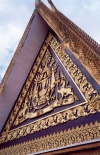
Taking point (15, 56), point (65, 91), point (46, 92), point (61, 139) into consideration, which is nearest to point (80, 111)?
point (61, 139)

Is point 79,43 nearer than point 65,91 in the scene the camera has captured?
Yes

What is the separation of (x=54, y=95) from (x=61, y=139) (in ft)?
2.21

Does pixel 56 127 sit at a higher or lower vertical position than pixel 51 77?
lower

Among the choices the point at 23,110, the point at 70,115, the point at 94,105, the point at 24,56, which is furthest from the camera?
the point at 24,56

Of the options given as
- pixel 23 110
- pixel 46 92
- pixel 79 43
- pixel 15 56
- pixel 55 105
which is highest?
pixel 15 56

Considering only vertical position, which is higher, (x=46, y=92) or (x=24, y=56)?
(x=24, y=56)

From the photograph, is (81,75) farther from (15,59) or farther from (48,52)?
(15,59)

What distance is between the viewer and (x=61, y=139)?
245cm

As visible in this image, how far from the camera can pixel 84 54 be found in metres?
2.35

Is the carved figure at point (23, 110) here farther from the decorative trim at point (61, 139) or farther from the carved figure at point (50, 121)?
the carved figure at point (50, 121)

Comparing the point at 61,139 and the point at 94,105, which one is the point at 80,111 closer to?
the point at 94,105

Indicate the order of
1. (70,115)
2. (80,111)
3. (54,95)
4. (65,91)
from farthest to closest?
(54,95)
(65,91)
(70,115)
(80,111)

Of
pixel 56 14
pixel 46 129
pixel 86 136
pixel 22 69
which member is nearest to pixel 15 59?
pixel 22 69

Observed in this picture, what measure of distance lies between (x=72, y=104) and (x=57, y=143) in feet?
1.41
